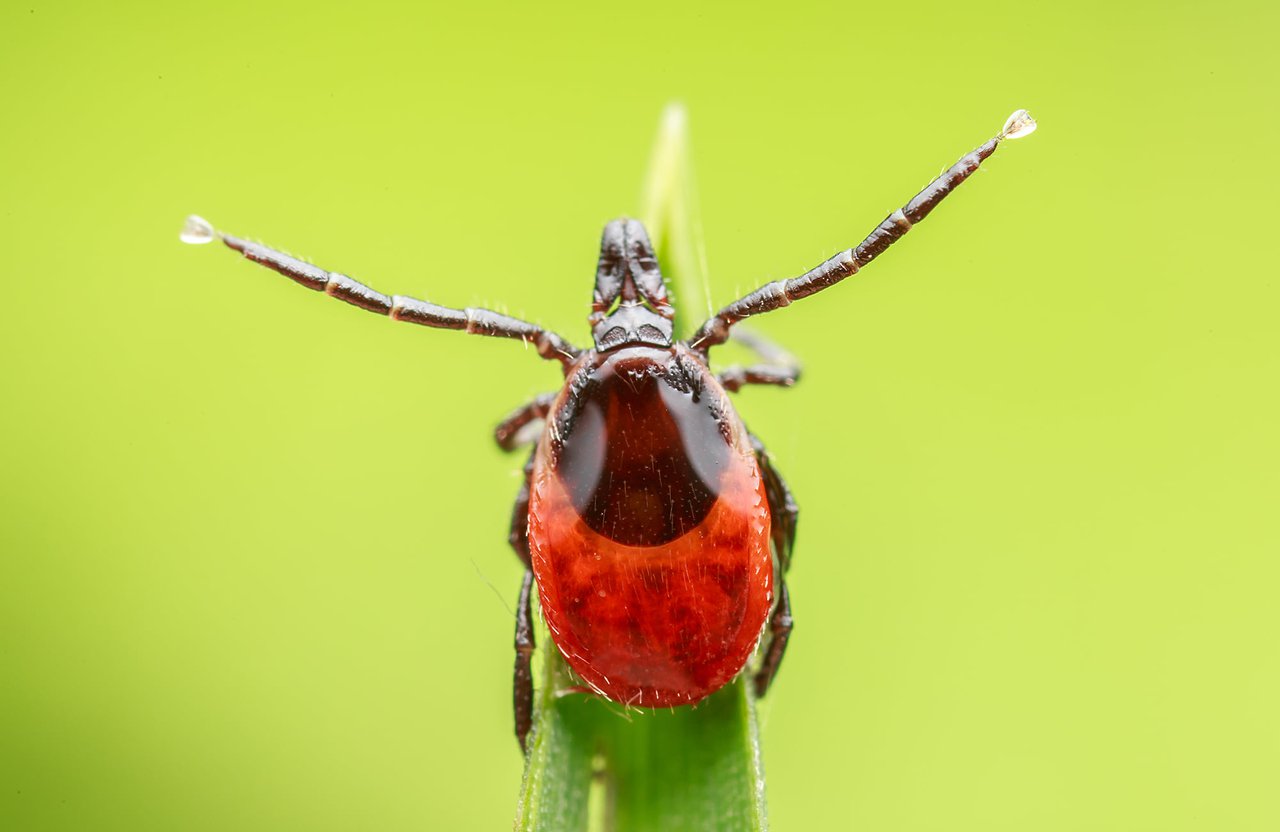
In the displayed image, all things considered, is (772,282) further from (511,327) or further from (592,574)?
(592,574)

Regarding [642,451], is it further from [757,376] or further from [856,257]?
[757,376]

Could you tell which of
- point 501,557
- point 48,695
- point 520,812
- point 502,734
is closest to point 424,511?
point 501,557

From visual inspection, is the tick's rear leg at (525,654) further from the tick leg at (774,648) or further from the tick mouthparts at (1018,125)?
the tick mouthparts at (1018,125)

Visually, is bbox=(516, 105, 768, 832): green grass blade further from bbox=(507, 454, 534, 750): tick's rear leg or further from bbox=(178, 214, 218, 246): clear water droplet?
bbox=(178, 214, 218, 246): clear water droplet

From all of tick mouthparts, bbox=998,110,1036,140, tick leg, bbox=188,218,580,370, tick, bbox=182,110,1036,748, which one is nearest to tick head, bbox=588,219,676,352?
tick, bbox=182,110,1036,748

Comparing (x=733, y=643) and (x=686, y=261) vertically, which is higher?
(x=686, y=261)

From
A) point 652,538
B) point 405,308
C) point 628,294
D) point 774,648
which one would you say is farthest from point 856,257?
point 405,308

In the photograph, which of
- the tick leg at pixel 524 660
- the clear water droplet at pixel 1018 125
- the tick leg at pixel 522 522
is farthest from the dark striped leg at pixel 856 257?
the tick leg at pixel 524 660
